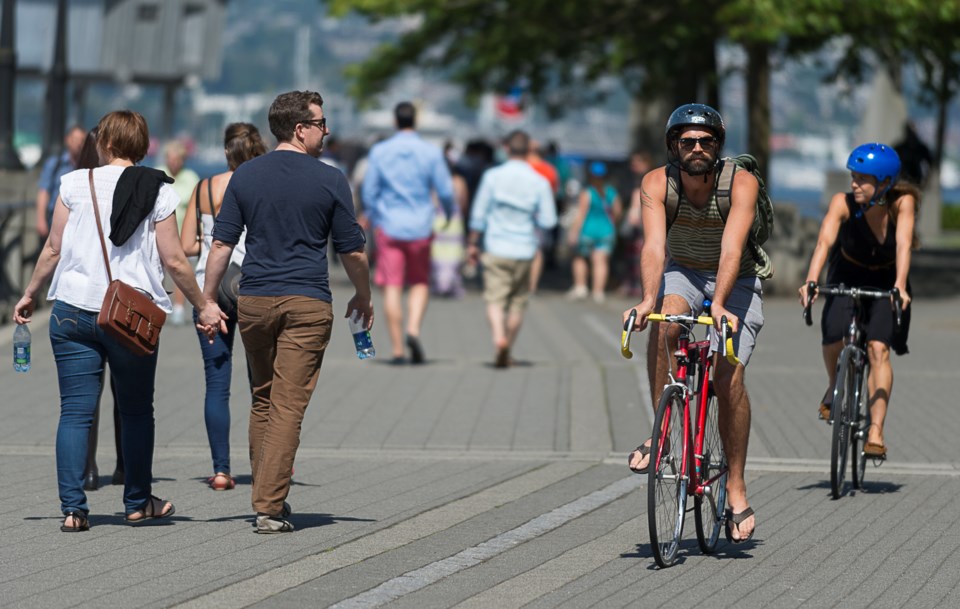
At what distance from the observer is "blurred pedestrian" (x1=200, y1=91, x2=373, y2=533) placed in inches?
275

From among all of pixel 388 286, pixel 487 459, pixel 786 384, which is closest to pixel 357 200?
pixel 388 286

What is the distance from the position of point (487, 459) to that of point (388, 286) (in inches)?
181

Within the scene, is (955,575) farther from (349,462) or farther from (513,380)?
(513,380)

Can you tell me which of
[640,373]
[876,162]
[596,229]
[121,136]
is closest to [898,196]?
[876,162]

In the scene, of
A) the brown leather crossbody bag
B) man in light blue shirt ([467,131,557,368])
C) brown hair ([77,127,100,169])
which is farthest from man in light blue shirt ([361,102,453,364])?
the brown leather crossbody bag

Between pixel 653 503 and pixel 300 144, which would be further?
pixel 300 144

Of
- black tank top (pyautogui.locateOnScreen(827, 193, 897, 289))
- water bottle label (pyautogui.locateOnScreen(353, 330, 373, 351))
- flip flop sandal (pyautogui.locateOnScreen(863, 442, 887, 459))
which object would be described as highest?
black tank top (pyautogui.locateOnScreen(827, 193, 897, 289))

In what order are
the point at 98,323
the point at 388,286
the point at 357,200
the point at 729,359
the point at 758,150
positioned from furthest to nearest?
the point at 758,150
the point at 357,200
the point at 388,286
the point at 98,323
the point at 729,359

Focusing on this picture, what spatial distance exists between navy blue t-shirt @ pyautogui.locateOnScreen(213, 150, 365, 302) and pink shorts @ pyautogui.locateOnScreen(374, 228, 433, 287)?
6636 millimetres

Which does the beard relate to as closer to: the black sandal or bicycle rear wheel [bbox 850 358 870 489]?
bicycle rear wheel [bbox 850 358 870 489]

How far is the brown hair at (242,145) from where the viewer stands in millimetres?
8320

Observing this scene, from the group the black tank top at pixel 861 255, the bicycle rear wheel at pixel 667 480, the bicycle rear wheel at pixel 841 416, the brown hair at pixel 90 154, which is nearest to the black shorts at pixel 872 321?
the black tank top at pixel 861 255

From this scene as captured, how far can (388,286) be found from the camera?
1393 cm

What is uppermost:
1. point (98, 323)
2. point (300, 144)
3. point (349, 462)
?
point (300, 144)
